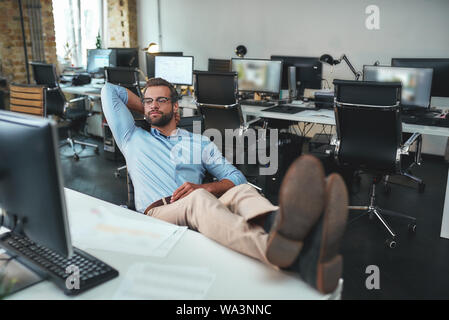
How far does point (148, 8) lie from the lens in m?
7.15

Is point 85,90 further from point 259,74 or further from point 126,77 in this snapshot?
point 259,74

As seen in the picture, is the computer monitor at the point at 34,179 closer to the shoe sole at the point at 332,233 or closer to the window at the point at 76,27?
the shoe sole at the point at 332,233

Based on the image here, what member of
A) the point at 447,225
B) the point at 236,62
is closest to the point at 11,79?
the point at 236,62

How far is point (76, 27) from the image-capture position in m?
7.15

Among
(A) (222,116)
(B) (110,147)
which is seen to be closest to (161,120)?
(A) (222,116)

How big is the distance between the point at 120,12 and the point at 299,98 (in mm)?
4349

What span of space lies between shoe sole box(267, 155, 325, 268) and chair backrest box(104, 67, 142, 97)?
3.34 meters

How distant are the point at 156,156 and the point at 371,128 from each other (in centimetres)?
153

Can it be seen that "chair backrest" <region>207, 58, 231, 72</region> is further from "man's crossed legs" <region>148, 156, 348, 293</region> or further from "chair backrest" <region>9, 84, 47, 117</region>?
"man's crossed legs" <region>148, 156, 348, 293</region>

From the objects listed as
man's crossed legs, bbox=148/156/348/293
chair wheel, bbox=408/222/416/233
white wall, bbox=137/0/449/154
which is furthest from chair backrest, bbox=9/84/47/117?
white wall, bbox=137/0/449/154

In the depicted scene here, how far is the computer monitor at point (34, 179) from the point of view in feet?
2.85

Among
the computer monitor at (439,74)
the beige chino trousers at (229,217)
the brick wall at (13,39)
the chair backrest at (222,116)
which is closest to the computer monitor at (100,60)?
the brick wall at (13,39)

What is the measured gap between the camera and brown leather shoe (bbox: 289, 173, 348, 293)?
0.90 meters
